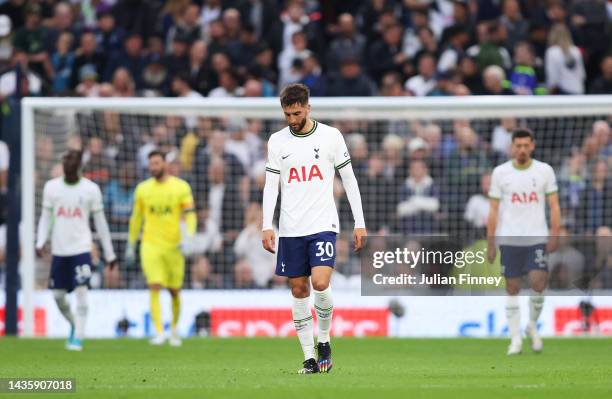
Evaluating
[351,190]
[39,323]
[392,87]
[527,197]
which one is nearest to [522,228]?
[527,197]

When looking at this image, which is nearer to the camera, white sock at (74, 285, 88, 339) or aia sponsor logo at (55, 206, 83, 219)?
white sock at (74, 285, 88, 339)

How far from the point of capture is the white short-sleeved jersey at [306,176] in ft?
38.7

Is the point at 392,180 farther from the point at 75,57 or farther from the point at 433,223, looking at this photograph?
the point at 75,57

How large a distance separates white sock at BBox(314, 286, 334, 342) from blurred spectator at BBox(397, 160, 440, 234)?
9323mm

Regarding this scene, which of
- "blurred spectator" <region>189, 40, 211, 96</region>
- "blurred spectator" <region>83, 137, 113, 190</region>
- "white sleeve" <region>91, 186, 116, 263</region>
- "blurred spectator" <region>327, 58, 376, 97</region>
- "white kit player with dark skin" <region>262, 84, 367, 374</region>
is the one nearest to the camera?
"white kit player with dark skin" <region>262, 84, 367, 374</region>

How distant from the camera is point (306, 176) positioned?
39.0 feet

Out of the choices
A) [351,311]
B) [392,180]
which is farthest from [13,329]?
[392,180]

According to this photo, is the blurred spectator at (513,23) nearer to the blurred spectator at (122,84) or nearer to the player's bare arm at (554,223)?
the blurred spectator at (122,84)

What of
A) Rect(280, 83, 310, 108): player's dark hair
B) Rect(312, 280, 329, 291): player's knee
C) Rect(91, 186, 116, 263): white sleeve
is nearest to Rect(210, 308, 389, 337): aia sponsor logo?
Rect(91, 186, 116, 263): white sleeve

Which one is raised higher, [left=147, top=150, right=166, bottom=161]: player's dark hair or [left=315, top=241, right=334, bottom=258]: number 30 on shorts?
[left=147, top=150, right=166, bottom=161]: player's dark hair

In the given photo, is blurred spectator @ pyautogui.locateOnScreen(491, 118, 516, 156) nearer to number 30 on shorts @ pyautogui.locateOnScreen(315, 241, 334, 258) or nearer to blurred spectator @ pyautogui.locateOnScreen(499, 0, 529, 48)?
blurred spectator @ pyautogui.locateOnScreen(499, 0, 529, 48)

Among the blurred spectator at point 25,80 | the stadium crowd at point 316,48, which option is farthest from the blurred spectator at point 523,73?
the blurred spectator at point 25,80

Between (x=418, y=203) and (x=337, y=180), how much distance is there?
1429 mm

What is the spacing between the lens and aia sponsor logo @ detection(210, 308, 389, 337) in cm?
2031
